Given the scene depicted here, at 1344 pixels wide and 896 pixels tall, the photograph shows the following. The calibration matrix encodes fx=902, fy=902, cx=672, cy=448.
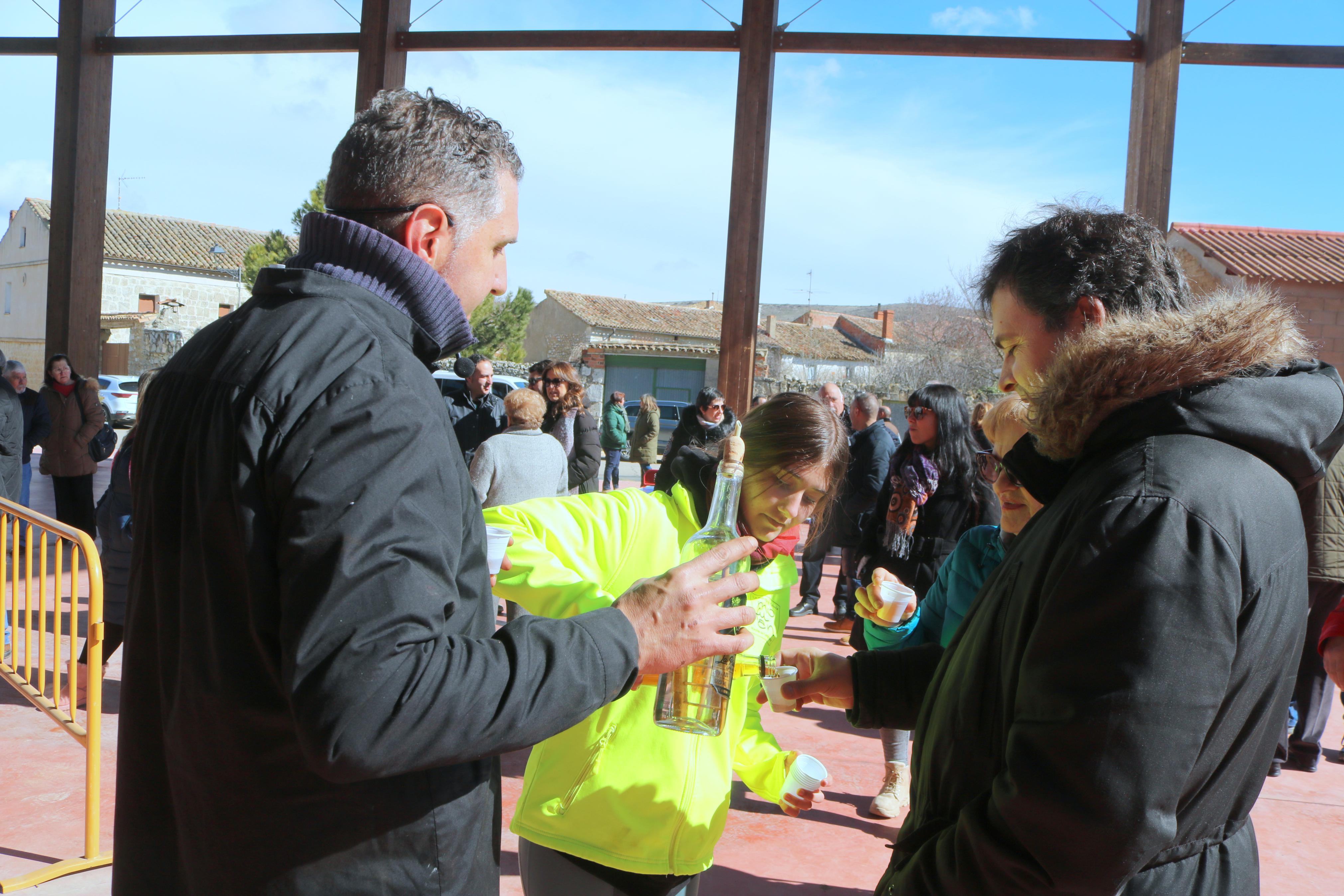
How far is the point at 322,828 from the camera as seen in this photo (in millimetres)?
1105

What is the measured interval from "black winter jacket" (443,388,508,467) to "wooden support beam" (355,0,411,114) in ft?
10.5

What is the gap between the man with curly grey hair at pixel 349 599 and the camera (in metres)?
0.97

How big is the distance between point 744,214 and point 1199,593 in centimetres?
747

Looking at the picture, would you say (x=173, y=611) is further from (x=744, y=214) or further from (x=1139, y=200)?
(x=1139, y=200)

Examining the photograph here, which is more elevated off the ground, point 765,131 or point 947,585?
point 765,131

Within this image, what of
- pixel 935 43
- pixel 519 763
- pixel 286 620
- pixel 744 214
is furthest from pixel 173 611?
pixel 935 43

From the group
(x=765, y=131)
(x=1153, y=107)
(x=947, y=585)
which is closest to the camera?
(x=947, y=585)

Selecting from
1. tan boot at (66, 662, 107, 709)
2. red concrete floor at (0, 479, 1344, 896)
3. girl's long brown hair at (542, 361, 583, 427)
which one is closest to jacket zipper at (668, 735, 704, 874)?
red concrete floor at (0, 479, 1344, 896)

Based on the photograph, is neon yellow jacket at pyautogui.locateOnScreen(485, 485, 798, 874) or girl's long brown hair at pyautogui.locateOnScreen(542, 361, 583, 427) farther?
girl's long brown hair at pyautogui.locateOnScreen(542, 361, 583, 427)

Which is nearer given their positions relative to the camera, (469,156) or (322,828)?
(322,828)

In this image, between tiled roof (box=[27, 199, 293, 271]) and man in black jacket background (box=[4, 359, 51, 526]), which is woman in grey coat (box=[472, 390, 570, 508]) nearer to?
man in black jacket background (box=[4, 359, 51, 526])

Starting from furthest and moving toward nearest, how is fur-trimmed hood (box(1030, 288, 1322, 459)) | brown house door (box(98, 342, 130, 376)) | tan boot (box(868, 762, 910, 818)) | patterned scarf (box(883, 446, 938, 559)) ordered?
brown house door (box(98, 342, 130, 376)), patterned scarf (box(883, 446, 938, 559)), tan boot (box(868, 762, 910, 818)), fur-trimmed hood (box(1030, 288, 1322, 459))

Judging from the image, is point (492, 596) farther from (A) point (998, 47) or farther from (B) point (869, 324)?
(B) point (869, 324)

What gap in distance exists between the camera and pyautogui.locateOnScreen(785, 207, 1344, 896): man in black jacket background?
101cm
